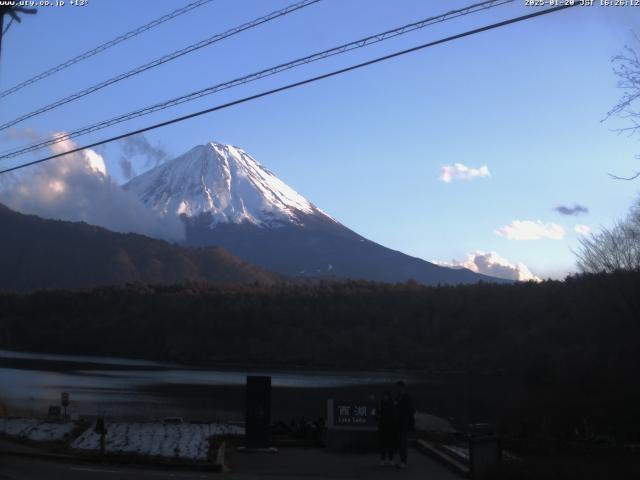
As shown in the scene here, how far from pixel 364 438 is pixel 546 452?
146 inches

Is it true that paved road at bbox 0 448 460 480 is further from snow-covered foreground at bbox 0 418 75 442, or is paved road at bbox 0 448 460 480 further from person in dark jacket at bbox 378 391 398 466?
snow-covered foreground at bbox 0 418 75 442

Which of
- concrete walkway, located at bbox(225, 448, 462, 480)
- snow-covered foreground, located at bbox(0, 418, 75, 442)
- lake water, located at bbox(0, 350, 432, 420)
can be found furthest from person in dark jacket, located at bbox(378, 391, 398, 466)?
lake water, located at bbox(0, 350, 432, 420)

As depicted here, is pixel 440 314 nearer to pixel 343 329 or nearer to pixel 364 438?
pixel 343 329

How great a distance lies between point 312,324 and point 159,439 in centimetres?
11511

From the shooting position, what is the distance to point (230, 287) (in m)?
162

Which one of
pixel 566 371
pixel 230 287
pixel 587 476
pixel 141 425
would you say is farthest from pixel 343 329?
pixel 587 476

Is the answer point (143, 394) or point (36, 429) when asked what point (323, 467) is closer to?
point (36, 429)

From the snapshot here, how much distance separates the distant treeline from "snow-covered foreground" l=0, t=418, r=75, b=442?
50.4m

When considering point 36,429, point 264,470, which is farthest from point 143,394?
point 264,470

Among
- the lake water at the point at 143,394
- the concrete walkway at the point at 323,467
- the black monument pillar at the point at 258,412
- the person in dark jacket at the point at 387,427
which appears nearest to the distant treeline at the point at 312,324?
the lake water at the point at 143,394

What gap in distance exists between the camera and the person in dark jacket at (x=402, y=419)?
15016mm

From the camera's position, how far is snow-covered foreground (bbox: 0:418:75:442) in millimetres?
18891

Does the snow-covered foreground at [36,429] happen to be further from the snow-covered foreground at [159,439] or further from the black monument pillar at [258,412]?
the black monument pillar at [258,412]

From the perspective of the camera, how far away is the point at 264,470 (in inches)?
590
